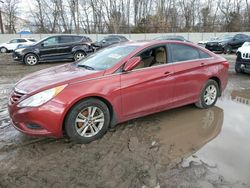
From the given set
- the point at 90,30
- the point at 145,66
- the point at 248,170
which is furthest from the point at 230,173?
the point at 90,30

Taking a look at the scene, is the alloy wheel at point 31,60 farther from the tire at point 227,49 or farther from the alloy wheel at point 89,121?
the tire at point 227,49

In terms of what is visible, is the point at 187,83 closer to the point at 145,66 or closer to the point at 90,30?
the point at 145,66

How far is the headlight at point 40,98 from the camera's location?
3584 mm

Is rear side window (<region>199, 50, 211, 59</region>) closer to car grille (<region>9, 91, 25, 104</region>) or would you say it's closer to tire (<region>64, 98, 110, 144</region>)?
tire (<region>64, 98, 110, 144</region>)

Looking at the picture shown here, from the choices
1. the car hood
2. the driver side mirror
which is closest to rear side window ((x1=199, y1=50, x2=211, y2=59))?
the driver side mirror

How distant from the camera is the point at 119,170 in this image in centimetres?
322

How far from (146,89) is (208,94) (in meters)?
1.77

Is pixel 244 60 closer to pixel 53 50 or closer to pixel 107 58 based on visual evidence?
pixel 107 58

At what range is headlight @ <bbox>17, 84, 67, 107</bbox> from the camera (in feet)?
11.8

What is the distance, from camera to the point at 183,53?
505cm

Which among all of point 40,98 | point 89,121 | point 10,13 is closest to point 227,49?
point 89,121

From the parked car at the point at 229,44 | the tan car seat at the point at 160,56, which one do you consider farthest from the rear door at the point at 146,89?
the parked car at the point at 229,44

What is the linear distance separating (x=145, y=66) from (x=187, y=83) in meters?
0.97

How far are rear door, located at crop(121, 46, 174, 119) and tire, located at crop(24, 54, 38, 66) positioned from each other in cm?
1074
